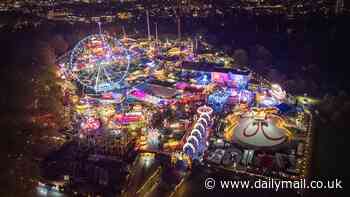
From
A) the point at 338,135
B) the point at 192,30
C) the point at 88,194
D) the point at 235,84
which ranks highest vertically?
the point at 192,30

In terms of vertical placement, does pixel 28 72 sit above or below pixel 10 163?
above

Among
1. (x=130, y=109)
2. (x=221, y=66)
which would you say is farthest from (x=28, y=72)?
(x=221, y=66)

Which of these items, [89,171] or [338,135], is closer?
[89,171]

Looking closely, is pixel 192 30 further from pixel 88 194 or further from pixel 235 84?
pixel 88 194

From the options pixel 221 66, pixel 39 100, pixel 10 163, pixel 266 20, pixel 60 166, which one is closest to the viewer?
pixel 60 166

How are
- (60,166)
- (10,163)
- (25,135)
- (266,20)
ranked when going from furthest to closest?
1. (266,20)
2. (25,135)
3. (10,163)
4. (60,166)

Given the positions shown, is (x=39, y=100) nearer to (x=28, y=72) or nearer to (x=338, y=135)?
(x=28, y=72)
